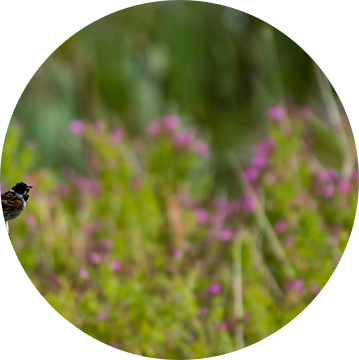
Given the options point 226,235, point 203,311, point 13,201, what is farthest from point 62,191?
point 13,201

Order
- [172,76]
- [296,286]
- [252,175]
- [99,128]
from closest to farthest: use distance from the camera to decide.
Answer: [296,286]
[99,128]
[252,175]
[172,76]

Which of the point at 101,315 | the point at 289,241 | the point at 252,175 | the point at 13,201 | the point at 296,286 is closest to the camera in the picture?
the point at 13,201

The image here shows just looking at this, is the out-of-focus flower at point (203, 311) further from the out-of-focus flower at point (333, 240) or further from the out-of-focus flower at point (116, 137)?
the out-of-focus flower at point (116, 137)

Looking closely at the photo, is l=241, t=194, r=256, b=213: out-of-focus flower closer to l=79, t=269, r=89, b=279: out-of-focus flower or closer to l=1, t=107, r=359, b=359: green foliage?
l=1, t=107, r=359, b=359: green foliage

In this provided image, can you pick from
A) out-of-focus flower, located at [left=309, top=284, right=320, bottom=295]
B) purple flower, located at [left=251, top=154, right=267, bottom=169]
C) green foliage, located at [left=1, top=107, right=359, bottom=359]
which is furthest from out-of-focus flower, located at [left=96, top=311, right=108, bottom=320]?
purple flower, located at [left=251, top=154, right=267, bottom=169]

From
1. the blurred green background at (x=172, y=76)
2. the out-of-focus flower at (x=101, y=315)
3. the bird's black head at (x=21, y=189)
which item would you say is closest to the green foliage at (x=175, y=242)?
the out-of-focus flower at (x=101, y=315)

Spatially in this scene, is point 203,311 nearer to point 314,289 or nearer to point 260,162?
point 314,289

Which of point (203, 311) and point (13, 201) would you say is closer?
point (13, 201)

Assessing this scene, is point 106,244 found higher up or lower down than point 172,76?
lower down
